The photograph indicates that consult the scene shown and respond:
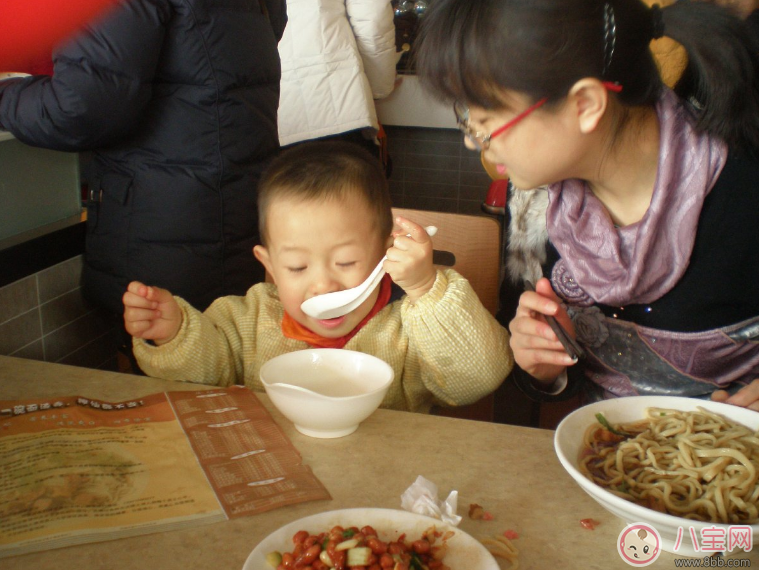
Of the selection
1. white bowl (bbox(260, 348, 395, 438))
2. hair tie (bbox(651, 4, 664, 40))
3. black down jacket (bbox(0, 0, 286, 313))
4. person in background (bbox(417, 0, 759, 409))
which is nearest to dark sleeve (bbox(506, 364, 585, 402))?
person in background (bbox(417, 0, 759, 409))

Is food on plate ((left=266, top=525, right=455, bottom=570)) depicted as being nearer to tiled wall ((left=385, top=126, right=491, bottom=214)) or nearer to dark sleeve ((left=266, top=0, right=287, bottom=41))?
dark sleeve ((left=266, top=0, right=287, bottom=41))

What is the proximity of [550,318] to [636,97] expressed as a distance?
0.40 m

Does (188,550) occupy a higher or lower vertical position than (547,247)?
lower

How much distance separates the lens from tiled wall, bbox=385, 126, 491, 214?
436cm

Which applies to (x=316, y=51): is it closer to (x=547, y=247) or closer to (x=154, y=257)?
(x=154, y=257)

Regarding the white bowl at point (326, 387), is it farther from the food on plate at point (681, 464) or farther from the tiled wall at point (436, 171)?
the tiled wall at point (436, 171)

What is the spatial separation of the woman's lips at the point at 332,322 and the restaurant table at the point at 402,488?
0.77 feet

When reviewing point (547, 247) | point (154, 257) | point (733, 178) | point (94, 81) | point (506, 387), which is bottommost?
point (506, 387)

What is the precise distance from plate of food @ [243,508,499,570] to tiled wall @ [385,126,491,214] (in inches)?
146

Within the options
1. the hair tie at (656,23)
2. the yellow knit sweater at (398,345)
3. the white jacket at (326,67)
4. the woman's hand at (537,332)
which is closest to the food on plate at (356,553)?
the woman's hand at (537,332)

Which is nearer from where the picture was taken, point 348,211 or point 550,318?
point 550,318

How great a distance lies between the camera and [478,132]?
1.12 meters

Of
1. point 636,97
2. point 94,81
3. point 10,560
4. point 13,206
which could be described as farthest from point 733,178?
point 13,206

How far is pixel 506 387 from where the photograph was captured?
2.59 m
